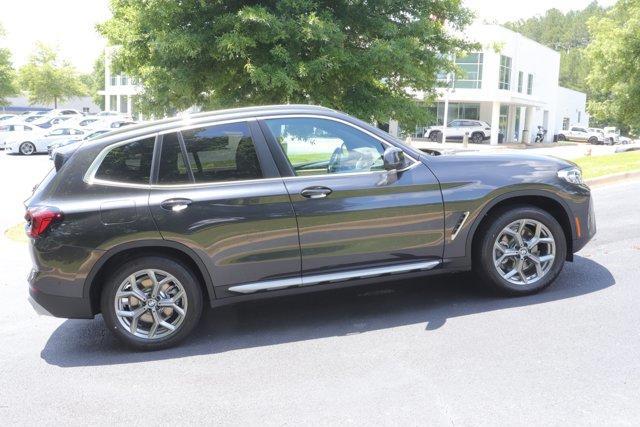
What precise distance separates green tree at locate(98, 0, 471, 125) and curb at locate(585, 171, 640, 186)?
3.78m

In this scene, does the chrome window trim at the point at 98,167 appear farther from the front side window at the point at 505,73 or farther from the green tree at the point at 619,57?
the front side window at the point at 505,73

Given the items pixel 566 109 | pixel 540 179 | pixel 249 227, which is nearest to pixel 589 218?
pixel 540 179

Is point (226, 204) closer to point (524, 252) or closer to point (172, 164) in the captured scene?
point (172, 164)

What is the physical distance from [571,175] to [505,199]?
0.67m

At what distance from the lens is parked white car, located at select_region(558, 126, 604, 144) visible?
56.2 meters

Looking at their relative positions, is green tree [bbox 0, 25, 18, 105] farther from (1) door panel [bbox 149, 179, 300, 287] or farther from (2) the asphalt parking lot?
(1) door panel [bbox 149, 179, 300, 287]

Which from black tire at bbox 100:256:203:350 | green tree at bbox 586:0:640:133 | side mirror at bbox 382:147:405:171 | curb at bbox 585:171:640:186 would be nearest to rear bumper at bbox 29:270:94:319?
black tire at bbox 100:256:203:350

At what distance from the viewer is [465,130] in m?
43.6

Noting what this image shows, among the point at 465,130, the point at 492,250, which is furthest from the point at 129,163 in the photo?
the point at 465,130

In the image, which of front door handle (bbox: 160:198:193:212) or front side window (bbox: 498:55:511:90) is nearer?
front door handle (bbox: 160:198:193:212)

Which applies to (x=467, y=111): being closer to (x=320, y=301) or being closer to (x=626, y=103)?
(x=626, y=103)

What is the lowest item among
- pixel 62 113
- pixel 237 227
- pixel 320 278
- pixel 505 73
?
pixel 320 278

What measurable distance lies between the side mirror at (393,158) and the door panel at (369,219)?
6cm

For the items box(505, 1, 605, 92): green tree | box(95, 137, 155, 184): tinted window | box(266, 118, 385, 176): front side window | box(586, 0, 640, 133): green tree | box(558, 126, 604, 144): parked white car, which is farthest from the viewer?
box(505, 1, 605, 92): green tree
